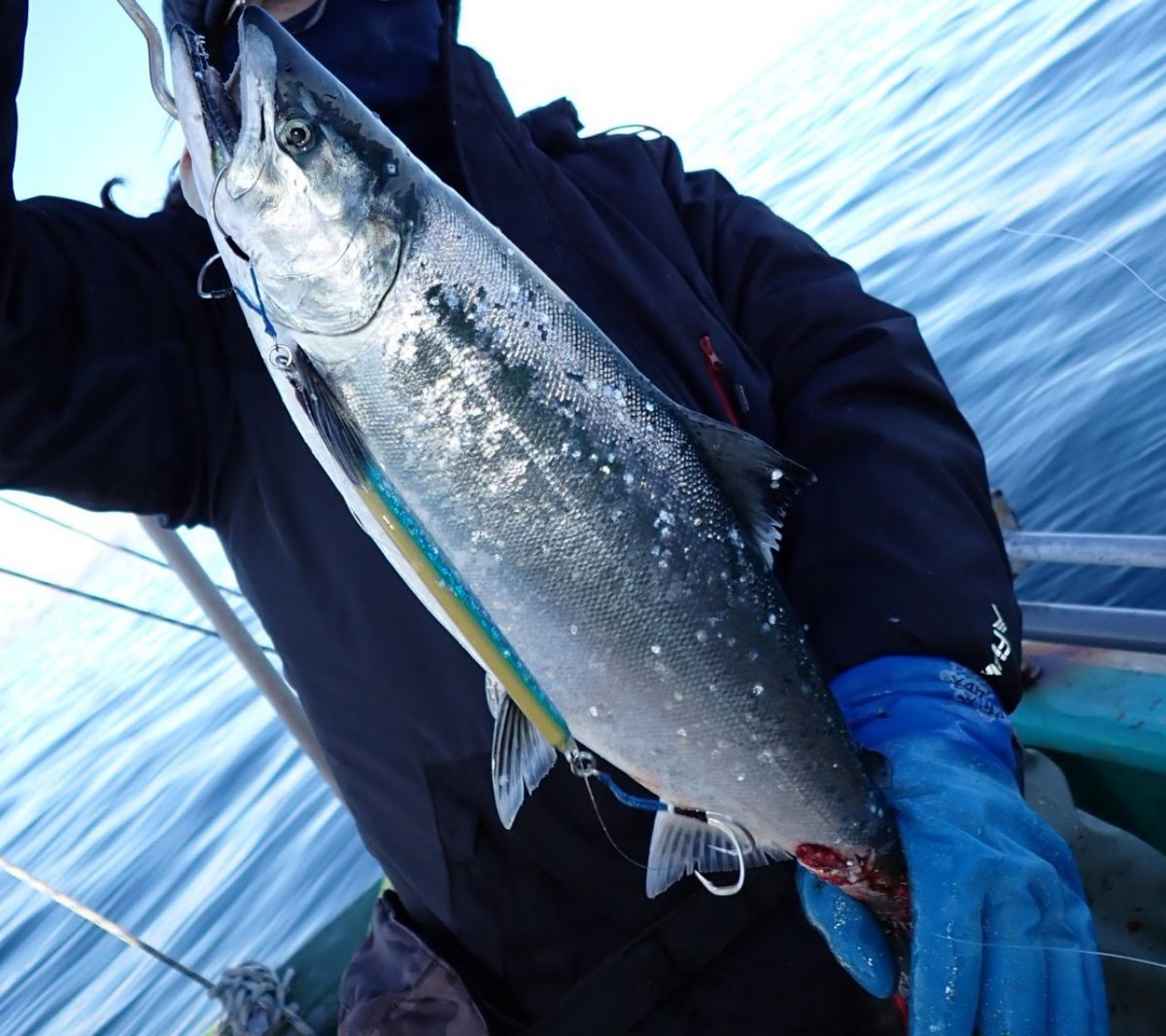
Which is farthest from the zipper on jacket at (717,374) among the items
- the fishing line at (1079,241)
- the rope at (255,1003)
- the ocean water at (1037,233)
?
the fishing line at (1079,241)

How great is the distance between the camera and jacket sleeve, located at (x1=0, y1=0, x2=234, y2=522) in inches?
69.4

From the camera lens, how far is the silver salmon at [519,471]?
167 cm

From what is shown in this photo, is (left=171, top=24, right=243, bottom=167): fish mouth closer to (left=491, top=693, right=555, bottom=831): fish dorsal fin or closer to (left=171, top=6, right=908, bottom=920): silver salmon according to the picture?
(left=171, top=6, right=908, bottom=920): silver salmon

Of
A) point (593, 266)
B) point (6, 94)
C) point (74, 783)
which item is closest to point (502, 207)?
point (593, 266)

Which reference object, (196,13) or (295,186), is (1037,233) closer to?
(196,13)

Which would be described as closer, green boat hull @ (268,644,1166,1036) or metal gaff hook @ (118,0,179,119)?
metal gaff hook @ (118,0,179,119)

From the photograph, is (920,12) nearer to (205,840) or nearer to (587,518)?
(205,840)

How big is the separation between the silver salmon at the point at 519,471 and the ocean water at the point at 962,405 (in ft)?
10.5

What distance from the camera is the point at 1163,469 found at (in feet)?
16.4

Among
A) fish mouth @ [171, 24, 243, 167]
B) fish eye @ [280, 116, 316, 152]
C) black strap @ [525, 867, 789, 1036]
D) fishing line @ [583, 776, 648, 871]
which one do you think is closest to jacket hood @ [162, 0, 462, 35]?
fish mouth @ [171, 24, 243, 167]

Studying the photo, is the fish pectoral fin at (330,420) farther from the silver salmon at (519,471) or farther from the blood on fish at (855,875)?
the blood on fish at (855,875)

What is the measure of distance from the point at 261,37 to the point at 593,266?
773mm

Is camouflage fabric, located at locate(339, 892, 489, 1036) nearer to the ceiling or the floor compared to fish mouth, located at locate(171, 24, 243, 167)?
nearer to the floor

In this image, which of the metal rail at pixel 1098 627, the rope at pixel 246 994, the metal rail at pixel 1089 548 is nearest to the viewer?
the metal rail at pixel 1089 548
